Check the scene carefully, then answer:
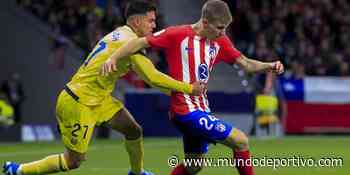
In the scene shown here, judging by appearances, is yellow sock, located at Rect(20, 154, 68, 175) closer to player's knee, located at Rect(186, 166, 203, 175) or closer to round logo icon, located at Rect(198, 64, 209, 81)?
player's knee, located at Rect(186, 166, 203, 175)

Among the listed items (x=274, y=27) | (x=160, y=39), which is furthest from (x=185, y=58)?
(x=274, y=27)

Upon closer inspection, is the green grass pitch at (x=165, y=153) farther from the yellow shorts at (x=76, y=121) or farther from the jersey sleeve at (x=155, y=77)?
the jersey sleeve at (x=155, y=77)

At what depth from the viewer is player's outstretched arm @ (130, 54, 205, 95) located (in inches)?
402

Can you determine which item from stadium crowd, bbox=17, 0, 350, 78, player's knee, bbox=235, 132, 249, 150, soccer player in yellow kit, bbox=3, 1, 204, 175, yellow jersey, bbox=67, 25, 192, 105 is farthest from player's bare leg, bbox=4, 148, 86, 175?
stadium crowd, bbox=17, 0, 350, 78

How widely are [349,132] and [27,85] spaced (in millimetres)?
9389

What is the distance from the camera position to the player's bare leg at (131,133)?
11.6 metres

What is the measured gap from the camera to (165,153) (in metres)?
19.1

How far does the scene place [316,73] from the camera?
30016 millimetres

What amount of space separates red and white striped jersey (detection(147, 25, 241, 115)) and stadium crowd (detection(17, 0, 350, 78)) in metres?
18.4

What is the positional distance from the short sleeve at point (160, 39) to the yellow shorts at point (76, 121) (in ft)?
3.86

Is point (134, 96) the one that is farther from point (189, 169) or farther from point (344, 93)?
point (189, 169)

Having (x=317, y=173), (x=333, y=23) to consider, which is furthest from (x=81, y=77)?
(x=333, y=23)

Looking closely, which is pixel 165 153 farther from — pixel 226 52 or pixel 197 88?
pixel 197 88

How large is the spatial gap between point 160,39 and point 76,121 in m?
1.31
